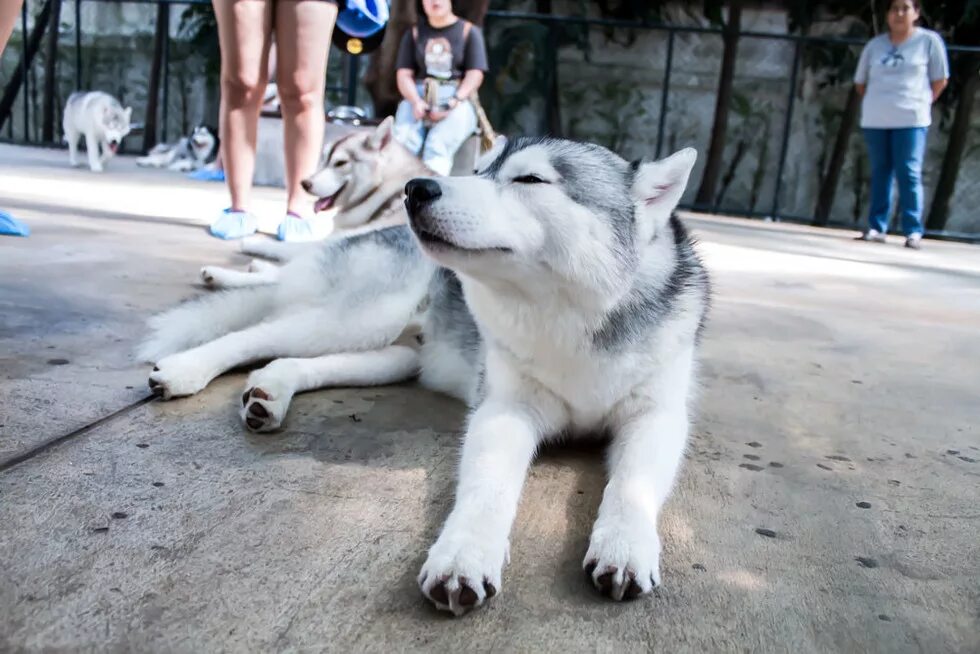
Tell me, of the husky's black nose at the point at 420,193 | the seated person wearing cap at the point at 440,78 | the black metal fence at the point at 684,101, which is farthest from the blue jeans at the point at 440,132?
the black metal fence at the point at 684,101

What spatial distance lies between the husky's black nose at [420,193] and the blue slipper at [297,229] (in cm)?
295

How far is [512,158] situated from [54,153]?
42.2 ft

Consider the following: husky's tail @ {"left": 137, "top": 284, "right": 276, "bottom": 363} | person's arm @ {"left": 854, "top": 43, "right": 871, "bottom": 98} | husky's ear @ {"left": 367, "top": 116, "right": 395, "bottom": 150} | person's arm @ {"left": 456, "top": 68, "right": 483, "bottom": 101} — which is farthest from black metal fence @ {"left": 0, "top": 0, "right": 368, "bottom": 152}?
husky's tail @ {"left": 137, "top": 284, "right": 276, "bottom": 363}

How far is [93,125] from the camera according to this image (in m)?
10.0

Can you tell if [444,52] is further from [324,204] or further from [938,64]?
[938,64]

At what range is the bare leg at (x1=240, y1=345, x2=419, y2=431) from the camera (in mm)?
1917

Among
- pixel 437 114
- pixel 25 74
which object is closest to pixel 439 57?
pixel 437 114

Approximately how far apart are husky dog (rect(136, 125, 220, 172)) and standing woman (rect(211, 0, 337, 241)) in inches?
321

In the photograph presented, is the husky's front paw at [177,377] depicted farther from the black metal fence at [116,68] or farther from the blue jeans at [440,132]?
the black metal fence at [116,68]

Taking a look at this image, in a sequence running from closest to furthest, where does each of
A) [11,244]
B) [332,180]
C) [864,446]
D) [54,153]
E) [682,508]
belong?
[682,508]
[864,446]
[11,244]
[332,180]
[54,153]

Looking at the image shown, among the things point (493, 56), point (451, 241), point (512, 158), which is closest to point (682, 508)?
point (451, 241)

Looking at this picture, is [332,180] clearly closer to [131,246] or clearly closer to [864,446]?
[131,246]

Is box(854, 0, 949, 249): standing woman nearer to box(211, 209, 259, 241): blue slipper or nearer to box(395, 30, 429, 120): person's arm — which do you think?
box(395, 30, 429, 120): person's arm

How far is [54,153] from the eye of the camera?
12.5m
